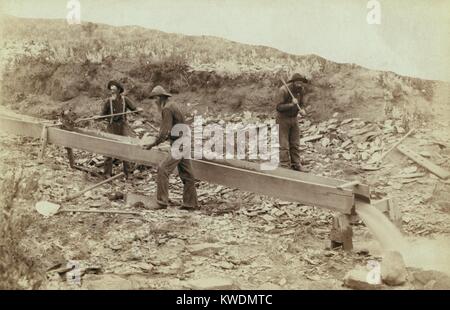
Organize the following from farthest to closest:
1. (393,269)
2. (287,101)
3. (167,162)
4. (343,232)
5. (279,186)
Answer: (287,101)
(167,162)
(279,186)
(343,232)
(393,269)

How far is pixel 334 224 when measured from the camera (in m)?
5.72

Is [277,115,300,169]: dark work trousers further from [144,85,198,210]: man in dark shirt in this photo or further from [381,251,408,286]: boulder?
[381,251,408,286]: boulder

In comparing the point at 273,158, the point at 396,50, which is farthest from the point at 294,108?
the point at 396,50

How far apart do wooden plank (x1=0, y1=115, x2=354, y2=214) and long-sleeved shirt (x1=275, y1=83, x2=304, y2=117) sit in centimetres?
151

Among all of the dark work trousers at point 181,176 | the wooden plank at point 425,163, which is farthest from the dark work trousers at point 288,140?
the dark work trousers at point 181,176

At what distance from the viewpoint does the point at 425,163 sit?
6844 mm

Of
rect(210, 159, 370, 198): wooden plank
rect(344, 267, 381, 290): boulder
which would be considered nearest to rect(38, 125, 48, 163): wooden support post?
rect(210, 159, 370, 198): wooden plank

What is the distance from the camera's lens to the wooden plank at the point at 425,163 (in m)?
6.59

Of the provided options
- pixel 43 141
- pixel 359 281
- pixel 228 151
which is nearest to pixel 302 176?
pixel 359 281

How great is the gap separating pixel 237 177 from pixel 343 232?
1.31 m

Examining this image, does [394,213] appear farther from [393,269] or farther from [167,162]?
[167,162]

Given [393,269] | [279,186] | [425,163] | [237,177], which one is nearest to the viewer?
[393,269]

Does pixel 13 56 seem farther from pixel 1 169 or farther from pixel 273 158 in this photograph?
pixel 273 158
